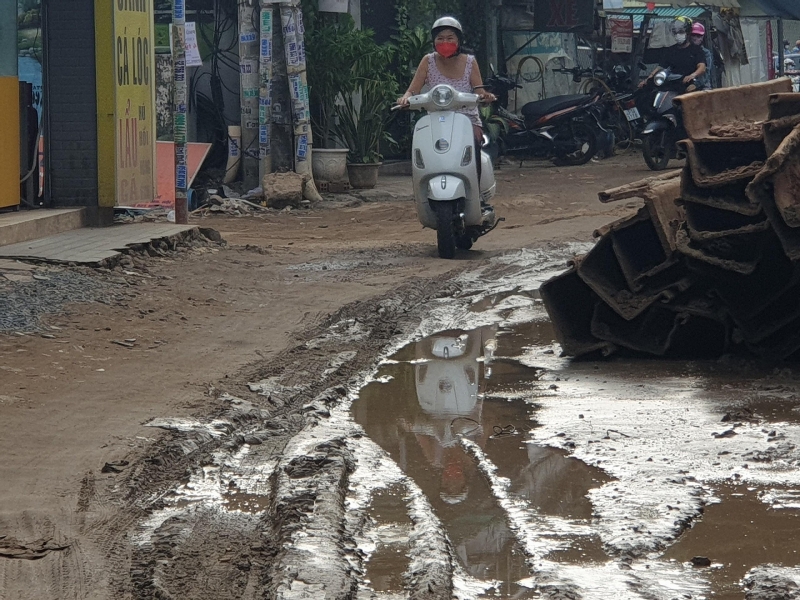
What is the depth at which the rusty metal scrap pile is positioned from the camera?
5.04 meters

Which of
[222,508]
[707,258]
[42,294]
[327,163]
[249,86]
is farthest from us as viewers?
[327,163]

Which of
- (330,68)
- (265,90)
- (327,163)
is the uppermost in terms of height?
(330,68)

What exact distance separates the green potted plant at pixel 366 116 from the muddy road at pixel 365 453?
7288 mm

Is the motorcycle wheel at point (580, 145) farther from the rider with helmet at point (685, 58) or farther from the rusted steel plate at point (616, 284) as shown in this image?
the rusted steel plate at point (616, 284)

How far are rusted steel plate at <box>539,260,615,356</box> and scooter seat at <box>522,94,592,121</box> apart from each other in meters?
12.2

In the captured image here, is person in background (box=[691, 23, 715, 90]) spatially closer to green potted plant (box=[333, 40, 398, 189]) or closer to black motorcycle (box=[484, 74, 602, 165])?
black motorcycle (box=[484, 74, 602, 165])

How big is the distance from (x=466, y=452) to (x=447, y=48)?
5.31 meters

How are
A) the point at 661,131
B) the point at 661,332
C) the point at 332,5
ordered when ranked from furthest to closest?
1. the point at 661,131
2. the point at 332,5
3. the point at 661,332

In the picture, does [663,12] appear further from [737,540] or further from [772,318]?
[737,540]

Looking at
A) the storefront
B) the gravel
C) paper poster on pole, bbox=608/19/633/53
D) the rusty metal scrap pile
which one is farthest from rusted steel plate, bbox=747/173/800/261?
paper poster on pole, bbox=608/19/633/53

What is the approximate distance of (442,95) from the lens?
8602mm

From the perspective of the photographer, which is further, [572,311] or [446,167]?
[446,167]

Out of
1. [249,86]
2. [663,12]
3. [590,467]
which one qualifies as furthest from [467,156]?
[663,12]

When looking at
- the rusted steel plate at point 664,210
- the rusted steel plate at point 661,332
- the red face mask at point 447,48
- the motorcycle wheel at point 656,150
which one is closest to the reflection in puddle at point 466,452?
the rusted steel plate at point 661,332
